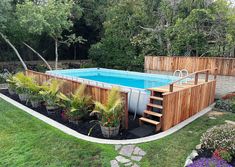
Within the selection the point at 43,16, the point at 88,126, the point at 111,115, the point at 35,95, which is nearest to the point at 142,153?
the point at 111,115

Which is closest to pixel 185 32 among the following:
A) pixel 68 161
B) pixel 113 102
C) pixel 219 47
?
pixel 219 47

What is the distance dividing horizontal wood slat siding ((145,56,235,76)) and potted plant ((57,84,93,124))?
19.5ft

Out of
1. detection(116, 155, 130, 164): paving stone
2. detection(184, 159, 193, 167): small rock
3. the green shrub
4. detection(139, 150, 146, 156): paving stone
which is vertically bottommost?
detection(116, 155, 130, 164): paving stone

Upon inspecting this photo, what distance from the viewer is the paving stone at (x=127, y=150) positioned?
14.8 feet

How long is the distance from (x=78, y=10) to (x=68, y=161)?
1302 cm

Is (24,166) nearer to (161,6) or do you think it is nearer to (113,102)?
(113,102)

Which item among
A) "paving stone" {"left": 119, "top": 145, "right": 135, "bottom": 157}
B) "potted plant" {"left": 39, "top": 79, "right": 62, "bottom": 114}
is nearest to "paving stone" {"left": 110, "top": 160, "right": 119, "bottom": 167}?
"paving stone" {"left": 119, "top": 145, "right": 135, "bottom": 157}

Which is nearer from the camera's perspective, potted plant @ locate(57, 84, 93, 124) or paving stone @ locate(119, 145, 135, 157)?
paving stone @ locate(119, 145, 135, 157)

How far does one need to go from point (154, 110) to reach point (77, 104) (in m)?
2.18

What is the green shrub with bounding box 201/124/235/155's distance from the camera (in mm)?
4168

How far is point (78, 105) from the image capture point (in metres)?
6.10

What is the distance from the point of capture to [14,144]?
496 cm

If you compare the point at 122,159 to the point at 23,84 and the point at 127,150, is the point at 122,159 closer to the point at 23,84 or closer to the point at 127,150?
the point at 127,150

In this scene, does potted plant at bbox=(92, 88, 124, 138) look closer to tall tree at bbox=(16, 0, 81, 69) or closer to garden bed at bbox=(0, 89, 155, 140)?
garden bed at bbox=(0, 89, 155, 140)
